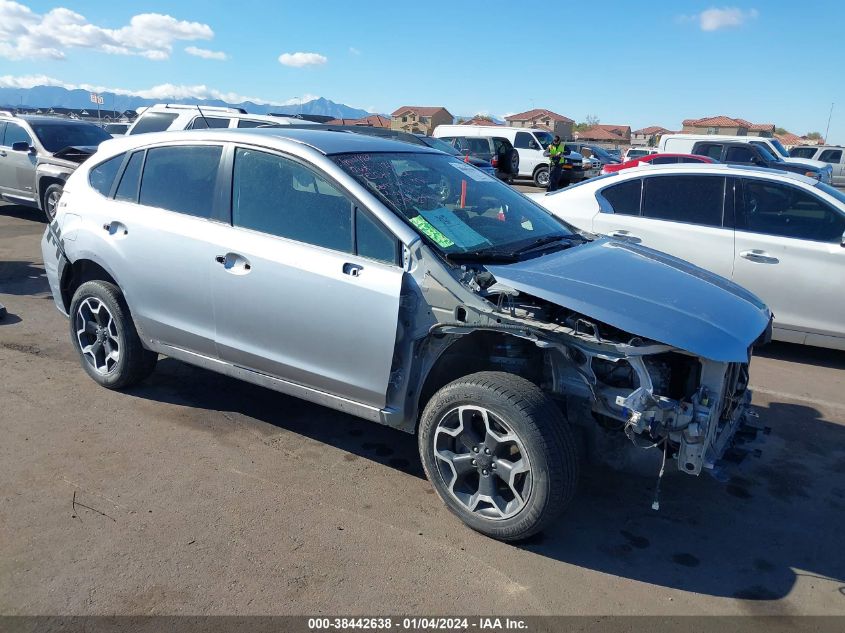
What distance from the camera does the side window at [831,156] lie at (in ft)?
89.7

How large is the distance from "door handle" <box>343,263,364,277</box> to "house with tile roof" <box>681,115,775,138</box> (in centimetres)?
5824

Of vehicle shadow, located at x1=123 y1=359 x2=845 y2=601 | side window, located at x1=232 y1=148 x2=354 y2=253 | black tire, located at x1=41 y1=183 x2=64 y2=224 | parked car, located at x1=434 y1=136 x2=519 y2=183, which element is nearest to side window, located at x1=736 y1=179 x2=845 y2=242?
vehicle shadow, located at x1=123 y1=359 x2=845 y2=601

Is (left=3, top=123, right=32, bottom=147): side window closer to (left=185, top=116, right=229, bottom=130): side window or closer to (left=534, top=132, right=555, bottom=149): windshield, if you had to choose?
(left=185, top=116, right=229, bottom=130): side window

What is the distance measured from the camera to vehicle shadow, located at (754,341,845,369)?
6147 mm

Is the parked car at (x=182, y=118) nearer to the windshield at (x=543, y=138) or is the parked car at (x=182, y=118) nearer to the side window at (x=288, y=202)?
the side window at (x=288, y=202)

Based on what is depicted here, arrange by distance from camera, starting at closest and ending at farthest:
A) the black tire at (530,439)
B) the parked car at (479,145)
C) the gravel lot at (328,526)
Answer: the gravel lot at (328,526) → the black tire at (530,439) → the parked car at (479,145)

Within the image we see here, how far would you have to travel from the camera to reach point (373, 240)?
3.58 meters

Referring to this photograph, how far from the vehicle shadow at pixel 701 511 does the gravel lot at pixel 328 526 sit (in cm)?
1

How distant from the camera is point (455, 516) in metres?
3.54

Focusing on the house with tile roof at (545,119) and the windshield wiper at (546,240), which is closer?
the windshield wiper at (546,240)

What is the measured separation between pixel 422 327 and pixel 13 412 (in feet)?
9.65

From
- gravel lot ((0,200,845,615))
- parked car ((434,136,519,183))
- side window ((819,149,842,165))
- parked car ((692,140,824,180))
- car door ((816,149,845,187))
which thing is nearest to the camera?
gravel lot ((0,200,845,615))

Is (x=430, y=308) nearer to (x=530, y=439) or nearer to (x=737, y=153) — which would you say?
(x=530, y=439)

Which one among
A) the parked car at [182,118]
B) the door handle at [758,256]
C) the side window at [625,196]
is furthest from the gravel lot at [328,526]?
the parked car at [182,118]
